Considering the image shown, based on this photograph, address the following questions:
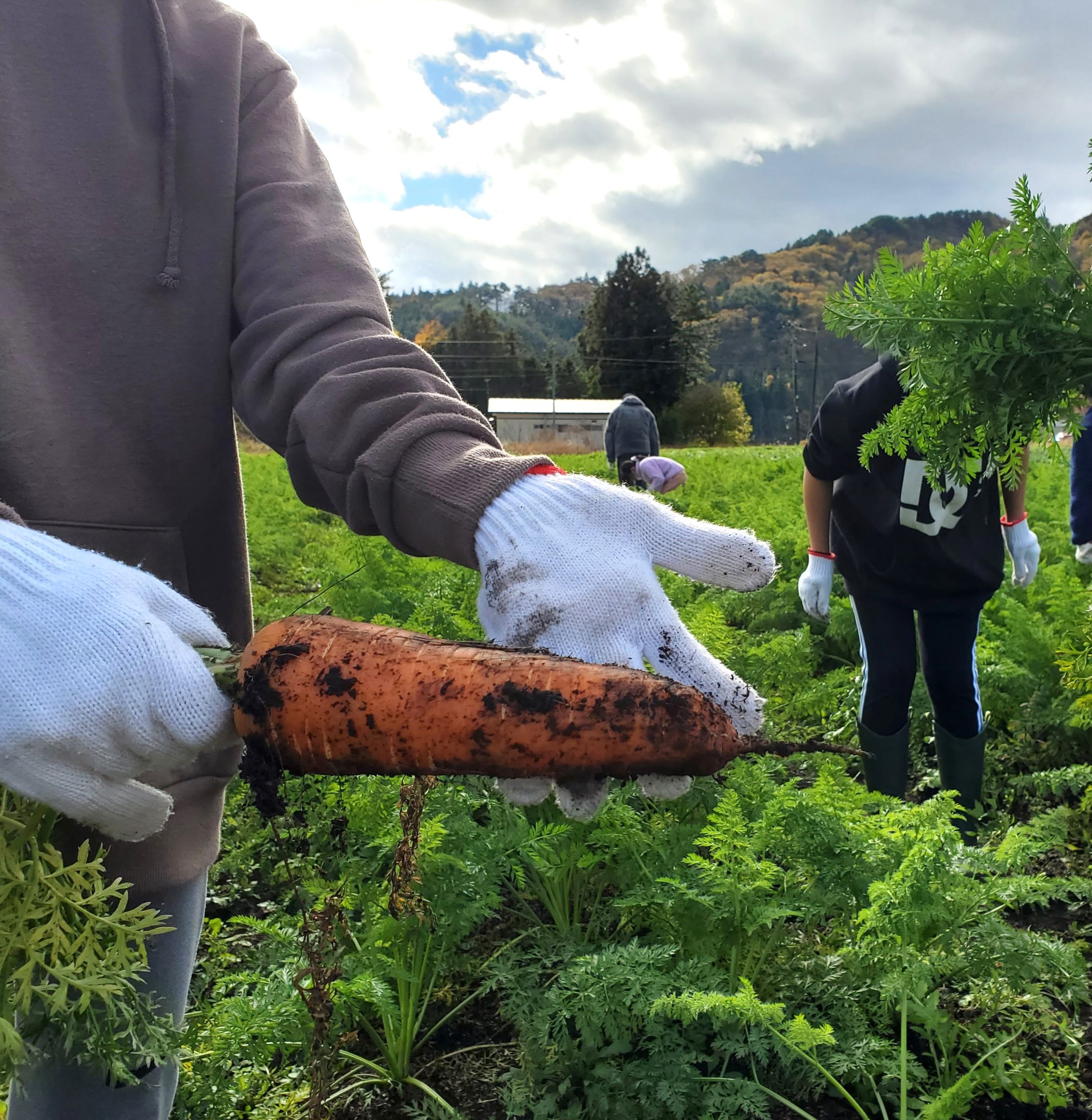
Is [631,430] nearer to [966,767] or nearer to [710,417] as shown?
[966,767]

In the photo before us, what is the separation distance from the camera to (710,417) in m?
59.4

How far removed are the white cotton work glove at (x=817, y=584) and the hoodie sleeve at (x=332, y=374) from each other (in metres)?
2.72

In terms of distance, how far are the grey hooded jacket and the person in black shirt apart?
725cm

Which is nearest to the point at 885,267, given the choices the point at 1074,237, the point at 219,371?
the point at 1074,237

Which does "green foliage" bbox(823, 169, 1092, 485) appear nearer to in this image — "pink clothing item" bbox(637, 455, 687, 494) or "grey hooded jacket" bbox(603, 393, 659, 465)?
"pink clothing item" bbox(637, 455, 687, 494)

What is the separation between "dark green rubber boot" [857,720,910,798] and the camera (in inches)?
134

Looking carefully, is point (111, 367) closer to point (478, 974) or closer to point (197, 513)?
point (197, 513)

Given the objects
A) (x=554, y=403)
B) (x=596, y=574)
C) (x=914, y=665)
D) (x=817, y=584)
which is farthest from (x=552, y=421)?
(x=596, y=574)

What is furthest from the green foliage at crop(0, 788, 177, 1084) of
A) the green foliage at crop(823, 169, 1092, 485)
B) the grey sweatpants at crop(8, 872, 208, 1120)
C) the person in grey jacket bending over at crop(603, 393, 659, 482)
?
the person in grey jacket bending over at crop(603, 393, 659, 482)

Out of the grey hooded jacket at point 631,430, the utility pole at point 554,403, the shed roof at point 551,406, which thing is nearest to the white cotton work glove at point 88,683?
the grey hooded jacket at point 631,430

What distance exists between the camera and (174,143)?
4.61 ft

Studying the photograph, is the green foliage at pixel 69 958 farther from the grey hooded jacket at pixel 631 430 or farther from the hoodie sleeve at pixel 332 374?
the grey hooded jacket at pixel 631 430

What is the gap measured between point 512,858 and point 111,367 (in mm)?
1626

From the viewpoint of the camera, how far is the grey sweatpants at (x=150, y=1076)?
140 cm
